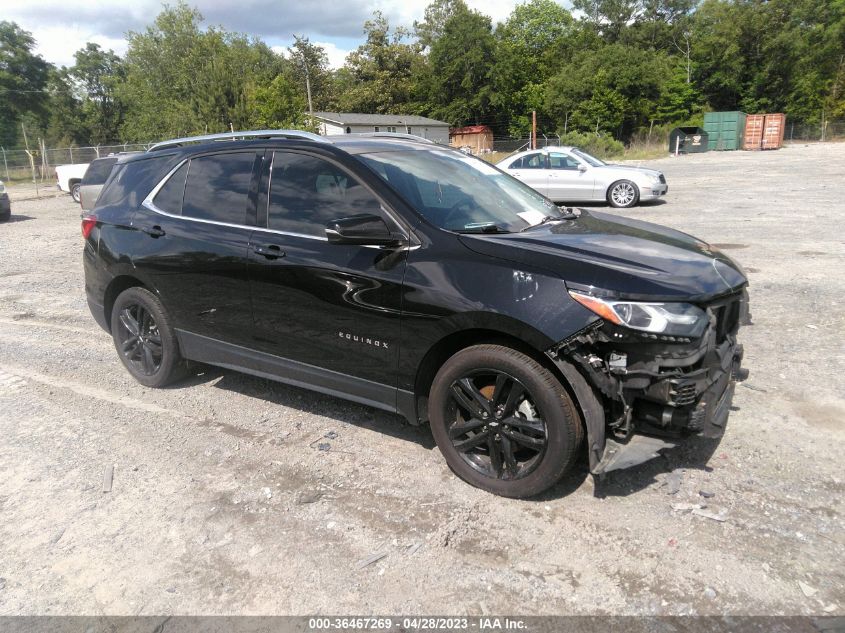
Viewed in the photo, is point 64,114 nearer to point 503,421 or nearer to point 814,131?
point 503,421

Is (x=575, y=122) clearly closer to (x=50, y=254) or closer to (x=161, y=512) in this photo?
(x=50, y=254)

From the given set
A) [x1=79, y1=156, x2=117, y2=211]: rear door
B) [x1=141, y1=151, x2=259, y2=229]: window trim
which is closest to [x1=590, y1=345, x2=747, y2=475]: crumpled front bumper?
[x1=141, y1=151, x2=259, y2=229]: window trim

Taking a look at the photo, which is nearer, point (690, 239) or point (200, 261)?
point (690, 239)

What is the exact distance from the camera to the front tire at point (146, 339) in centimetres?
482

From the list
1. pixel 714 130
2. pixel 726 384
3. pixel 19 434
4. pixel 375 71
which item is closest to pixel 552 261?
pixel 726 384

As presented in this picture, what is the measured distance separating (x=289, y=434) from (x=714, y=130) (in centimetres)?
5425

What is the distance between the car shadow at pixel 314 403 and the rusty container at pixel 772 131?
178 ft

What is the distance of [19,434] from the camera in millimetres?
4352

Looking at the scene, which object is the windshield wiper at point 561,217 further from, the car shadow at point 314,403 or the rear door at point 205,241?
the rear door at point 205,241

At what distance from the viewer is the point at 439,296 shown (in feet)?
10.8

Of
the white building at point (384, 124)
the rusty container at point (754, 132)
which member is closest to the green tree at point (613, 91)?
the rusty container at point (754, 132)

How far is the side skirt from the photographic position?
12.1 ft

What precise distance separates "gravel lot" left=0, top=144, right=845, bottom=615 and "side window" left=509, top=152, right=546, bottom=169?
11.5 m

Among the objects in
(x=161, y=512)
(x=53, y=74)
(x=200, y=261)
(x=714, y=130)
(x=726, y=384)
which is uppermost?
(x=53, y=74)
